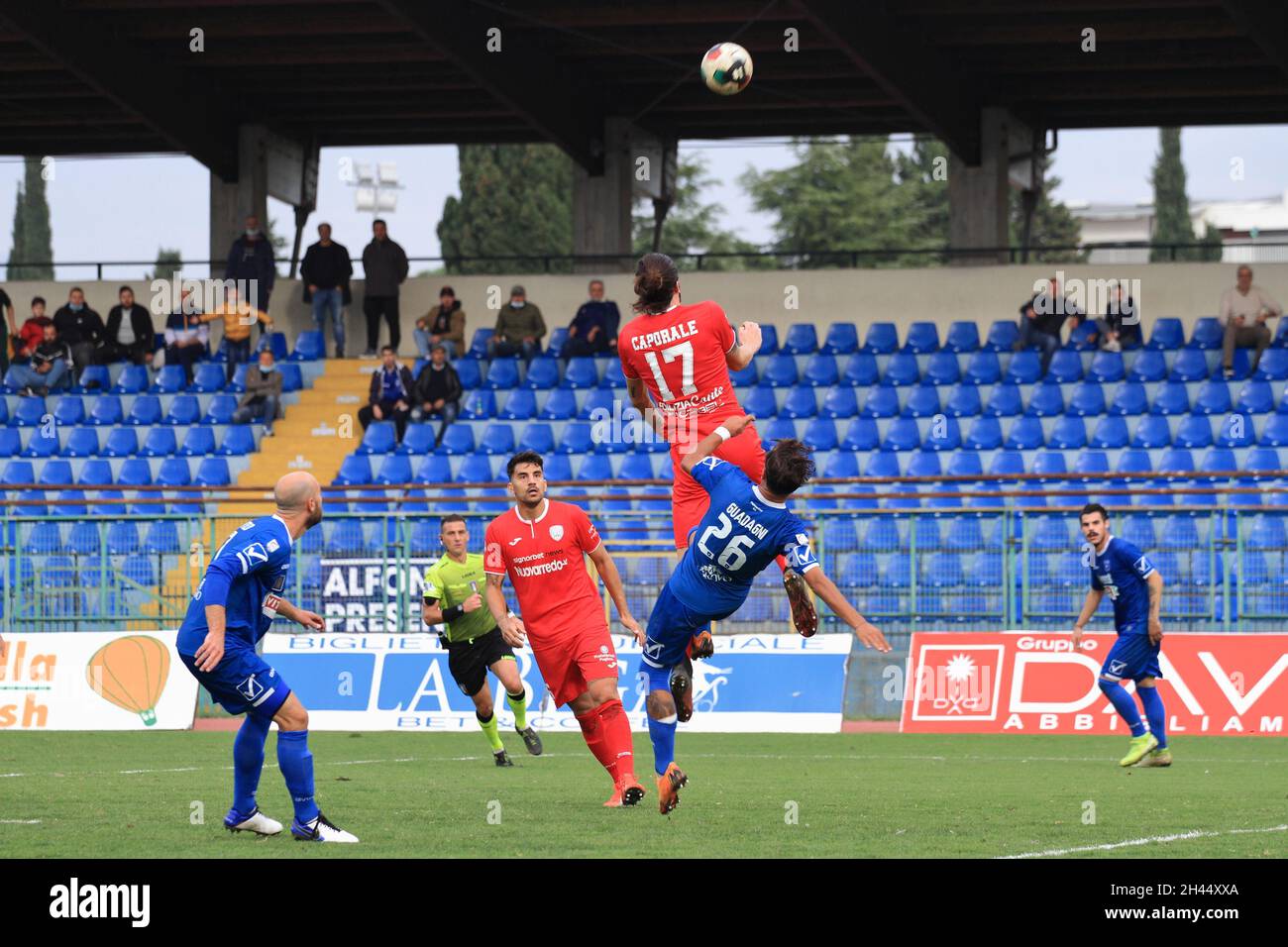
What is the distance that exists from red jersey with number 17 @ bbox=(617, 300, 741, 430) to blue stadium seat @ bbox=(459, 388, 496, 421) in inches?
676

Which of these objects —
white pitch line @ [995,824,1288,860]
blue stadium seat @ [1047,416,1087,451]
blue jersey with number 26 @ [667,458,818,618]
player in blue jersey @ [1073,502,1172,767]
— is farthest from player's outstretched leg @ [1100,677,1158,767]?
blue stadium seat @ [1047,416,1087,451]

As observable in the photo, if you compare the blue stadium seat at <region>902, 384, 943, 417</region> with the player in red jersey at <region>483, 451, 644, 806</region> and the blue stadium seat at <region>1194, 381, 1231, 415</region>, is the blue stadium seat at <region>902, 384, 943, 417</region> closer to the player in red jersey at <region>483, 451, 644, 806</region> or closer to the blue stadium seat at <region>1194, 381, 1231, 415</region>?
the blue stadium seat at <region>1194, 381, 1231, 415</region>

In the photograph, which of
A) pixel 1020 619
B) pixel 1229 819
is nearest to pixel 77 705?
pixel 1020 619

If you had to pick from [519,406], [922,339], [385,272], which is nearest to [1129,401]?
[922,339]

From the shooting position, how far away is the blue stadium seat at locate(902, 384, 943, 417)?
2638cm

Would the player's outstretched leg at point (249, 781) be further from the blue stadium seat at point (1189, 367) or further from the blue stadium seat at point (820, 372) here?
the blue stadium seat at point (1189, 367)

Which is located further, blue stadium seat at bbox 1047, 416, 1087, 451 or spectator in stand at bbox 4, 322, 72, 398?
spectator in stand at bbox 4, 322, 72, 398

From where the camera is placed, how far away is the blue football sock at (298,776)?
9.48 meters

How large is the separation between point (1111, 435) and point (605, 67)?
10353 millimetres

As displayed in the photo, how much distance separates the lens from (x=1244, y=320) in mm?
26141

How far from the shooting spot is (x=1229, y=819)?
417 inches

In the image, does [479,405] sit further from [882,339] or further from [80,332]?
[80,332]

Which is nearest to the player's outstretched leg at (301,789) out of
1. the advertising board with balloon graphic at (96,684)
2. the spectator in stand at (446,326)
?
the advertising board with balloon graphic at (96,684)

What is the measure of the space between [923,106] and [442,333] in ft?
26.6
